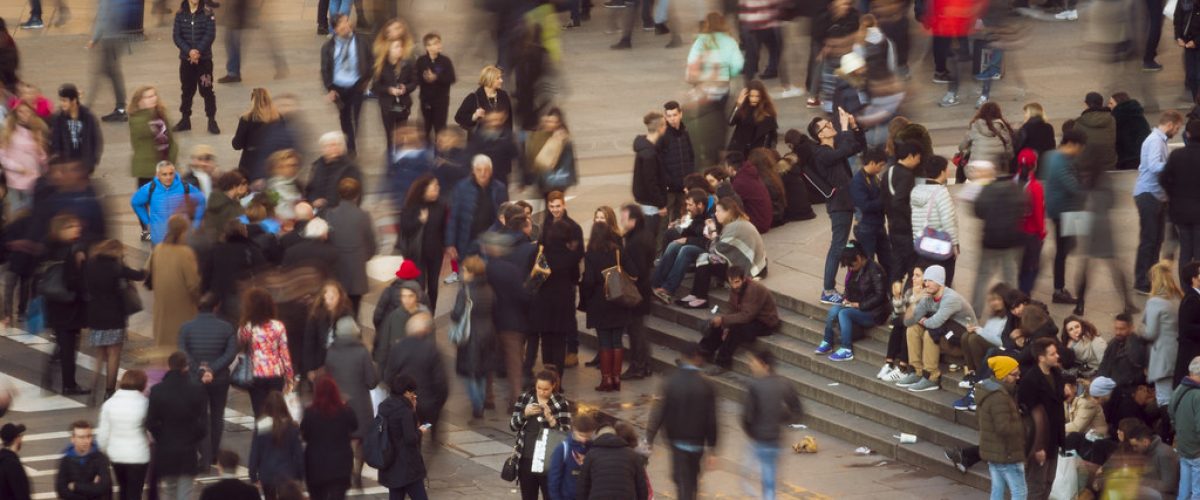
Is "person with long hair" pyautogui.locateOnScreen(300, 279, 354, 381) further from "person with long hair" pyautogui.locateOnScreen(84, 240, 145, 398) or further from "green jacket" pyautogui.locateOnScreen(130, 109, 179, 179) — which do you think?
"green jacket" pyautogui.locateOnScreen(130, 109, 179, 179)

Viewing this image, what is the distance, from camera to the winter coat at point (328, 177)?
18.5 metres

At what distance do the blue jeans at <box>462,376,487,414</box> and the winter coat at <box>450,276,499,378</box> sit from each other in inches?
5.7

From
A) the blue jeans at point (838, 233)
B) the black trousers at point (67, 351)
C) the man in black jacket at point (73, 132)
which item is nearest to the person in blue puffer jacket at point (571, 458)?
the blue jeans at point (838, 233)

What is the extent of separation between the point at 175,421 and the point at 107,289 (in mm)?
2760

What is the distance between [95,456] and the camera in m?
15.8

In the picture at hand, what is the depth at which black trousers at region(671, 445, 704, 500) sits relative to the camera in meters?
16.7

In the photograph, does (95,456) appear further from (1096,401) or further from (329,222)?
(1096,401)

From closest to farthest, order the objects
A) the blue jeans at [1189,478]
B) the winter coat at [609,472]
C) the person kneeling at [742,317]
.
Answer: the winter coat at [609,472], the blue jeans at [1189,478], the person kneeling at [742,317]

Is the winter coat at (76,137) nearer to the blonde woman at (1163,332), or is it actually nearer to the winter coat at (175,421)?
the winter coat at (175,421)

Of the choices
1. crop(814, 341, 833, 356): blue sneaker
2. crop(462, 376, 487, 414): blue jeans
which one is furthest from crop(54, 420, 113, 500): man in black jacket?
crop(814, 341, 833, 356): blue sneaker

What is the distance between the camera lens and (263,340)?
56.3 feet

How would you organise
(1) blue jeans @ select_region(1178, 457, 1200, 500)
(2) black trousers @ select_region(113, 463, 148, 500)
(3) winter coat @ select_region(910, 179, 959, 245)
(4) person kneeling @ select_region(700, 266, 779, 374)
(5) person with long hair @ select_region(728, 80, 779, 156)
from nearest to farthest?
(2) black trousers @ select_region(113, 463, 148, 500) → (1) blue jeans @ select_region(1178, 457, 1200, 500) → (3) winter coat @ select_region(910, 179, 959, 245) → (4) person kneeling @ select_region(700, 266, 779, 374) → (5) person with long hair @ select_region(728, 80, 779, 156)

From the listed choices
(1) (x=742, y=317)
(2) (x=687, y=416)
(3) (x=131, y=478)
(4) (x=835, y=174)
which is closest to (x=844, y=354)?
(1) (x=742, y=317)

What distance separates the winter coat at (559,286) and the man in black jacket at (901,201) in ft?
8.51
